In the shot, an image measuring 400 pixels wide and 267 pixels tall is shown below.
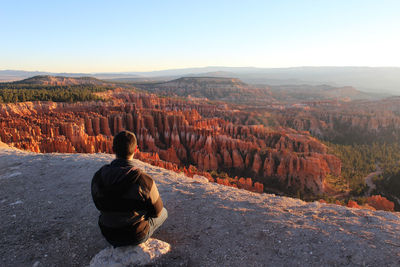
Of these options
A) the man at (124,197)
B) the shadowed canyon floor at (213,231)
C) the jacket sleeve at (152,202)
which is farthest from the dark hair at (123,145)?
the shadowed canyon floor at (213,231)

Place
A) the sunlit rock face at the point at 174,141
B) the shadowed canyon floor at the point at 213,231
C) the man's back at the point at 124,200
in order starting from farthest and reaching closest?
the sunlit rock face at the point at 174,141
the shadowed canyon floor at the point at 213,231
the man's back at the point at 124,200

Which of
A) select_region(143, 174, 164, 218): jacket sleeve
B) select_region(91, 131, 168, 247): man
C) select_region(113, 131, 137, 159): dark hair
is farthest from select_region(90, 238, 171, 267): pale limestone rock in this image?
select_region(113, 131, 137, 159): dark hair

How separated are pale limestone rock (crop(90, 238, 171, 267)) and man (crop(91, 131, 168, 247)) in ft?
0.49

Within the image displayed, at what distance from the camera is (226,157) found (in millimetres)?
24141

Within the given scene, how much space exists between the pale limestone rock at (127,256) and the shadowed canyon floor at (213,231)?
17cm

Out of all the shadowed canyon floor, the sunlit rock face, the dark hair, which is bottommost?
the sunlit rock face

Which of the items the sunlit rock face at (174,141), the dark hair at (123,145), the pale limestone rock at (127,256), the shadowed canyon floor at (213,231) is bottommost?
the sunlit rock face at (174,141)

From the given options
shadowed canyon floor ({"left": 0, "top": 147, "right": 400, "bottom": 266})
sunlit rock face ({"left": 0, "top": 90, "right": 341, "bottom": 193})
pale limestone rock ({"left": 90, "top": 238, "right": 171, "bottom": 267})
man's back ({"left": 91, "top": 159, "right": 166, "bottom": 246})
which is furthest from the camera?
sunlit rock face ({"left": 0, "top": 90, "right": 341, "bottom": 193})

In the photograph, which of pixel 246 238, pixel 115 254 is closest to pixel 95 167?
pixel 115 254

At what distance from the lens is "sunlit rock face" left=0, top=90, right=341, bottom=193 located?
18.1m

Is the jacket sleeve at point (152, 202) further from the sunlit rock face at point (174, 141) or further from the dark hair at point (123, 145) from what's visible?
the sunlit rock face at point (174, 141)

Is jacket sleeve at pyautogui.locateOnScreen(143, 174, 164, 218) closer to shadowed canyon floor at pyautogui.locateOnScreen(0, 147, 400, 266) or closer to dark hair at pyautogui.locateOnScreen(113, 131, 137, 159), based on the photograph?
dark hair at pyautogui.locateOnScreen(113, 131, 137, 159)

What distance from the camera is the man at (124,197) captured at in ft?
9.62

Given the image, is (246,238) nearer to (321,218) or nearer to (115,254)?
(321,218)
